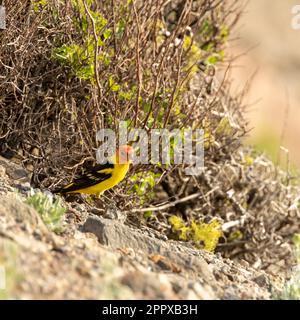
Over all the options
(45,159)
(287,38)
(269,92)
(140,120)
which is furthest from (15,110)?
(287,38)

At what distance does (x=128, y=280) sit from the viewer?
4.94 meters

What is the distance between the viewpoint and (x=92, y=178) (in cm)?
736

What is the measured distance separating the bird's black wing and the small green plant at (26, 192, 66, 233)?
52.3 inches

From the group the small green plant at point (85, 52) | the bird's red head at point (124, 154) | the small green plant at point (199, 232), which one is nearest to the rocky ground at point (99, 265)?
the bird's red head at point (124, 154)

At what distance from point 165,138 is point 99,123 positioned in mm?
643

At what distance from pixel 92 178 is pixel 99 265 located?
234 cm

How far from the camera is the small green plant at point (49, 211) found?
5.81m

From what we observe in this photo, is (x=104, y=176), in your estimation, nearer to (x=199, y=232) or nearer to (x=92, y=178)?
(x=92, y=178)

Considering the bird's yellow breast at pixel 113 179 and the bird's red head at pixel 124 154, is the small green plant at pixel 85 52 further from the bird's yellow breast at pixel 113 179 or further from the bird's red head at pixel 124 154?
the bird's yellow breast at pixel 113 179

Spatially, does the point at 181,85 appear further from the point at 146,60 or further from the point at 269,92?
the point at 269,92

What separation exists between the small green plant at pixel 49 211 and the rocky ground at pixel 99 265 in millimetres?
84

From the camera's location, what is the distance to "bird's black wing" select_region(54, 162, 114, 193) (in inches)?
288

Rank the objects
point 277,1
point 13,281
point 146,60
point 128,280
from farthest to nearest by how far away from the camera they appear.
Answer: point 277,1 < point 146,60 < point 128,280 < point 13,281

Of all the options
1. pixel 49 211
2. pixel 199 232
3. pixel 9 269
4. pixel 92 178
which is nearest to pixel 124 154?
pixel 92 178
